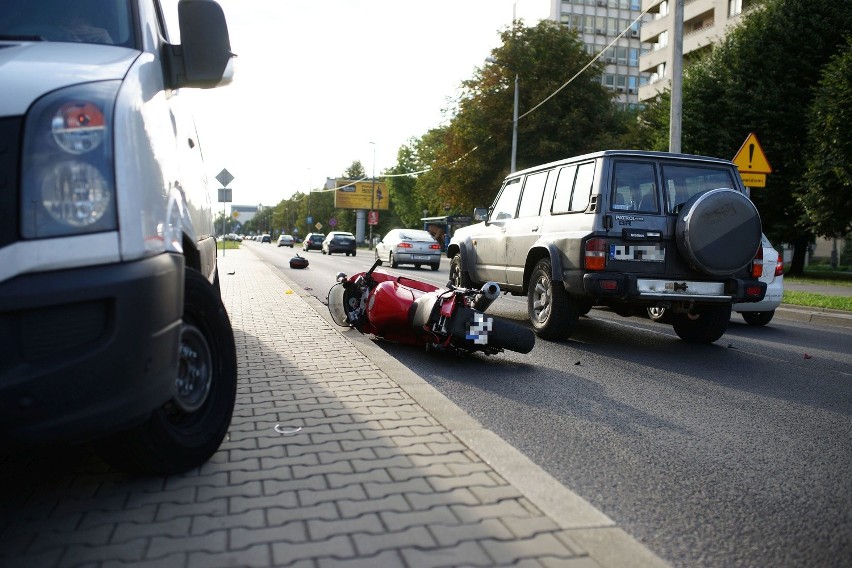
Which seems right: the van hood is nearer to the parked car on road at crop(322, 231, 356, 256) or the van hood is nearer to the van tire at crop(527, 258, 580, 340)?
the van tire at crop(527, 258, 580, 340)

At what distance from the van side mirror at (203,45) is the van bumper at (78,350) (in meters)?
1.33

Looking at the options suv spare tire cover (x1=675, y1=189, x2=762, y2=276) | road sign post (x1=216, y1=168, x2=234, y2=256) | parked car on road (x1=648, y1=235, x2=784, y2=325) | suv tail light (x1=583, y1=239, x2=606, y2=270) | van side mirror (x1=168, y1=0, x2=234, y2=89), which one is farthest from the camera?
road sign post (x1=216, y1=168, x2=234, y2=256)

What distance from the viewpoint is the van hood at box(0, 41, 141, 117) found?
261cm

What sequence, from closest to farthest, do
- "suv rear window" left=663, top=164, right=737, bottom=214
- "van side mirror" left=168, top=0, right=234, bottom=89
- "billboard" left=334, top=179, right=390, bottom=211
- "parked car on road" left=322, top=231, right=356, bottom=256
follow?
Result: "van side mirror" left=168, top=0, right=234, bottom=89
"suv rear window" left=663, top=164, right=737, bottom=214
"parked car on road" left=322, top=231, right=356, bottom=256
"billboard" left=334, top=179, right=390, bottom=211

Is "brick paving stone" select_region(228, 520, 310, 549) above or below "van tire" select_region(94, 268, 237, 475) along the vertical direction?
below

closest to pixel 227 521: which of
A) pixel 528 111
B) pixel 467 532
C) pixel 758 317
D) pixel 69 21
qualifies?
pixel 467 532

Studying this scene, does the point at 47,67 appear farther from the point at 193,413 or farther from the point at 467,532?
the point at 467,532

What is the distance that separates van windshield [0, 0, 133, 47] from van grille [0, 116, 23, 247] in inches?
39.2

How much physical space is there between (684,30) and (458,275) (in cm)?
5548

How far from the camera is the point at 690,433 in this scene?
4.74m

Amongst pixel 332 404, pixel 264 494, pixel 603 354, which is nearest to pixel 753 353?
pixel 603 354

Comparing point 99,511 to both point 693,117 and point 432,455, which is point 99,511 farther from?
point 693,117

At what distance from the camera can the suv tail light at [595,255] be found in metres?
7.98

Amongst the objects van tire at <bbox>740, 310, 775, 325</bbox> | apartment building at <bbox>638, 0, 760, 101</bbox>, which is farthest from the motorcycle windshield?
apartment building at <bbox>638, 0, 760, 101</bbox>
